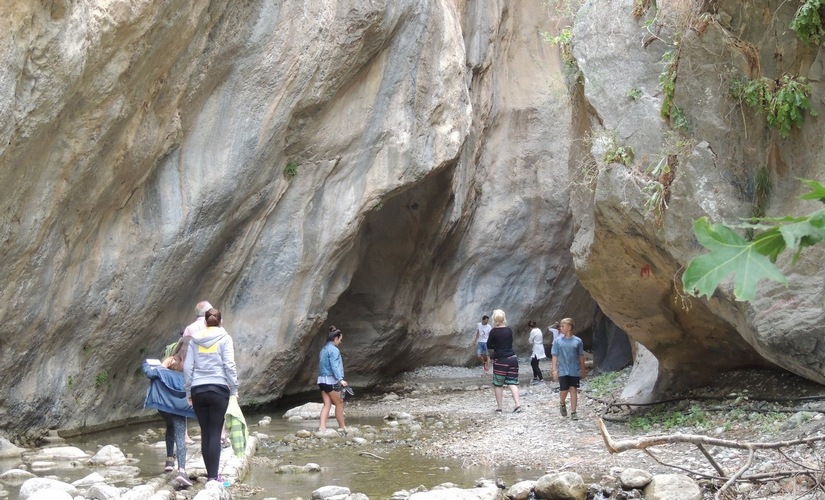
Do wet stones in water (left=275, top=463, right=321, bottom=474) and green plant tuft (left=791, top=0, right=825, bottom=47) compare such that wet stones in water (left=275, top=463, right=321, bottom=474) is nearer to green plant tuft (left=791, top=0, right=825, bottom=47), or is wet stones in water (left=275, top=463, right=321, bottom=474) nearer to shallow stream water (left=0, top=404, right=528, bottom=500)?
shallow stream water (left=0, top=404, right=528, bottom=500)

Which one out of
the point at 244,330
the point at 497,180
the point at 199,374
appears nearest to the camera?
the point at 199,374

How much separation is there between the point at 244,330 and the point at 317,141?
143 inches

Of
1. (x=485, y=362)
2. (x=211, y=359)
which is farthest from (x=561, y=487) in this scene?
(x=485, y=362)

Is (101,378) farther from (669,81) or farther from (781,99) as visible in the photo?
(781,99)

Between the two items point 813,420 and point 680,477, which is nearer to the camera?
point 680,477

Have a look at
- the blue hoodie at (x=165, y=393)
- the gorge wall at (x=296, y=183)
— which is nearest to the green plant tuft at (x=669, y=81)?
the gorge wall at (x=296, y=183)

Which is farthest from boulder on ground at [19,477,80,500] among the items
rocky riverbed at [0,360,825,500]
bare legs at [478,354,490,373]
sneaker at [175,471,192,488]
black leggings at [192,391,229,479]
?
bare legs at [478,354,490,373]

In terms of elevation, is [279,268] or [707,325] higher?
[279,268]

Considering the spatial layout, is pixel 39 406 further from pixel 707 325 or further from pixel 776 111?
pixel 776 111

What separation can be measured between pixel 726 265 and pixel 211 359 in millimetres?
5680

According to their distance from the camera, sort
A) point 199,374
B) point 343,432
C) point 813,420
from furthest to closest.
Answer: point 343,432
point 813,420
point 199,374

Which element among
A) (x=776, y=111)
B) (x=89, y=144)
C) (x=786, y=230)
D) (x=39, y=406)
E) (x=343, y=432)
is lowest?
(x=343, y=432)

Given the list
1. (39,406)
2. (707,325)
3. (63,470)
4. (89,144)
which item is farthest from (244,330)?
(707,325)

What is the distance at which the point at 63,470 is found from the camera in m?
8.84
